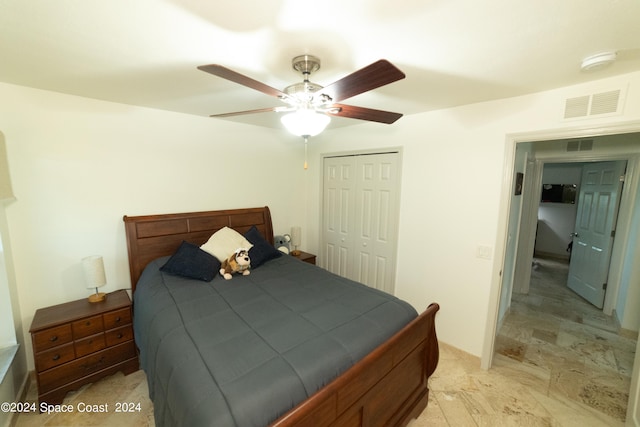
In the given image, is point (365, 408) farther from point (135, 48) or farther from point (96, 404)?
point (135, 48)

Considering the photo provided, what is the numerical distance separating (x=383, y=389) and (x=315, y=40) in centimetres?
203

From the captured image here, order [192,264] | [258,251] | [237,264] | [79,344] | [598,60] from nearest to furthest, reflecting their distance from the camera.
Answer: [598,60]
[79,344]
[192,264]
[237,264]
[258,251]

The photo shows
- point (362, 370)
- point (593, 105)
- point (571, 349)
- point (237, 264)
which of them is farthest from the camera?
point (571, 349)

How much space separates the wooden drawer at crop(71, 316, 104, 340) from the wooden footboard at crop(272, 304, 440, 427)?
1.96 m

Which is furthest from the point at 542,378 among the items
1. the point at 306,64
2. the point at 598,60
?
the point at 306,64

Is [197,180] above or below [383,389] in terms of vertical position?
above

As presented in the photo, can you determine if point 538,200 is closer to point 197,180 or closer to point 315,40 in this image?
point 315,40

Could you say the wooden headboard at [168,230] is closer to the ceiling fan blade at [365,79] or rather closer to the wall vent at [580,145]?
the ceiling fan blade at [365,79]

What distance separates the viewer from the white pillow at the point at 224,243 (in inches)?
105

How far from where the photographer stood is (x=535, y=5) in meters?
1.05

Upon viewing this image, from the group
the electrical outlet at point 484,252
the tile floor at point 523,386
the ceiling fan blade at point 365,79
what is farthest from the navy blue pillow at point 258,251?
the electrical outlet at point 484,252

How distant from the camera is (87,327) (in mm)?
1987

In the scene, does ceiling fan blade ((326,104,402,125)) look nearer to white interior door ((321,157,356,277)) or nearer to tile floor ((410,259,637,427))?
white interior door ((321,157,356,277))

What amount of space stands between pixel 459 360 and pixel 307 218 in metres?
2.65
